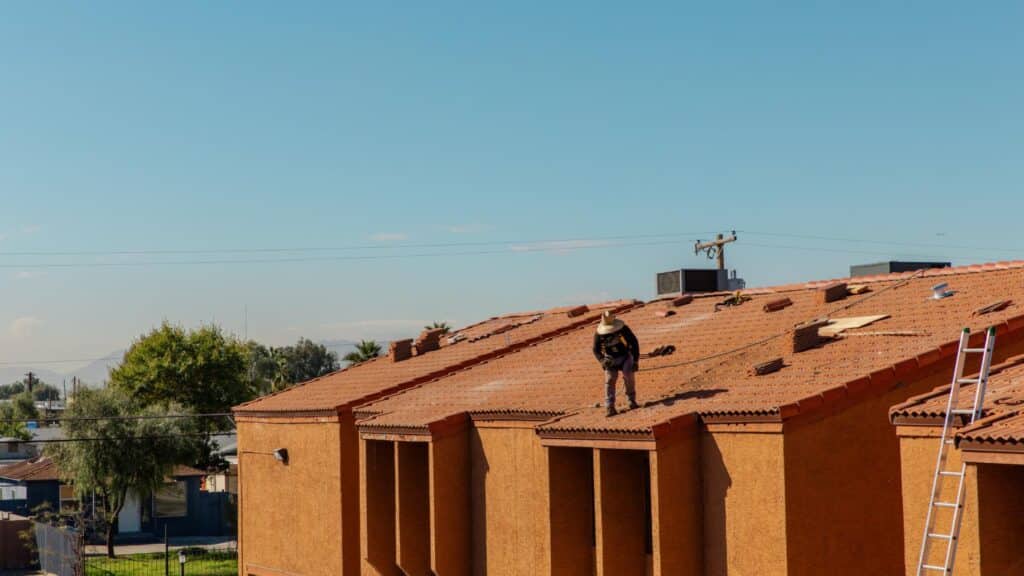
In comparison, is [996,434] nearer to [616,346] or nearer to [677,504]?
[677,504]

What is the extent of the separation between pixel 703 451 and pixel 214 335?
60.1m

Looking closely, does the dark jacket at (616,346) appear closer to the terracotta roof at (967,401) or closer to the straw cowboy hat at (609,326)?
the straw cowboy hat at (609,326)

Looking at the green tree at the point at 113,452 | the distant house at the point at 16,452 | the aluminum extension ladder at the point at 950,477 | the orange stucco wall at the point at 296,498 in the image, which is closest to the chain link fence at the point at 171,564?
the green tree at the point at 113,452

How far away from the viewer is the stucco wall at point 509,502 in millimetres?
21938

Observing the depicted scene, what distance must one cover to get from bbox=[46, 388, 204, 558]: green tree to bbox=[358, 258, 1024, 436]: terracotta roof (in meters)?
31.4

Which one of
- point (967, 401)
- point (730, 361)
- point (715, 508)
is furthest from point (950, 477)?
point (730, 361)

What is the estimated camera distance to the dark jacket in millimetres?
20047

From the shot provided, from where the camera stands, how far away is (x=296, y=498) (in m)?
31.6

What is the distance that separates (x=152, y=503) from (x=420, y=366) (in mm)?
38984

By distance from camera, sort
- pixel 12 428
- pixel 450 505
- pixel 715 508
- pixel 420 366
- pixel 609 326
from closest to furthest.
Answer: pixel 715 508
pixel 609 326
pixel 450 505
pixel 420 366
pixel 12 428

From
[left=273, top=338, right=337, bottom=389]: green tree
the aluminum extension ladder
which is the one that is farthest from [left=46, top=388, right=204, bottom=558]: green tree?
[left=273, top=338, right=337, bottom=389]: green tree

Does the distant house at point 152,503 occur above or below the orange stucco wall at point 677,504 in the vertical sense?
below

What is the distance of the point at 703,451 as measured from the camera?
60.7ft

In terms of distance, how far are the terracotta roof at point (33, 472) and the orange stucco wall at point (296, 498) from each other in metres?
35.8
